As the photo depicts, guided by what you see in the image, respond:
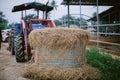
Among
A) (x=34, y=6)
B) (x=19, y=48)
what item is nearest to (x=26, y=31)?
(x=19, y=48)

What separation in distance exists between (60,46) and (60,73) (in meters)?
0.61

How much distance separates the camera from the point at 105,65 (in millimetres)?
7098

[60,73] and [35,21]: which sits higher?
[35,21]

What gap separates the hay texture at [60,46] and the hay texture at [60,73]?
152 millimetres

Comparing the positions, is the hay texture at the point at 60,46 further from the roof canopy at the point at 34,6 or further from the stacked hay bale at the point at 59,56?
the roof canopy at the point at 34,6

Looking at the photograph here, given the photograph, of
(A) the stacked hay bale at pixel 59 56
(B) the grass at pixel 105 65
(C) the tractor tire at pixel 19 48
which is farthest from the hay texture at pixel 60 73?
(C) the tractor tire at pixel 19 48

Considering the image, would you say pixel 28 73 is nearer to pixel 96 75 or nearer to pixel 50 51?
pixel 50 51

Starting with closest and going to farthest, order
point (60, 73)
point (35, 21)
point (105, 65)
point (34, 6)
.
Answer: point (60, 73), point (105, 65), point (35, 21), point (34, 6)

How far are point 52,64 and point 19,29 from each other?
15.7ft

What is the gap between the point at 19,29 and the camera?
36.9 ft

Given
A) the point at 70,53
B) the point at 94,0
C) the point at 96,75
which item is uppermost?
the point at 94,0

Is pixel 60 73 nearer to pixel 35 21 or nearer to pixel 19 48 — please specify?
pixel 19 48

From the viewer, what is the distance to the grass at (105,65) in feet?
20.1

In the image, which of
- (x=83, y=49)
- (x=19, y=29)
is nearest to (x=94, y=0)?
(x=19, y=29)
